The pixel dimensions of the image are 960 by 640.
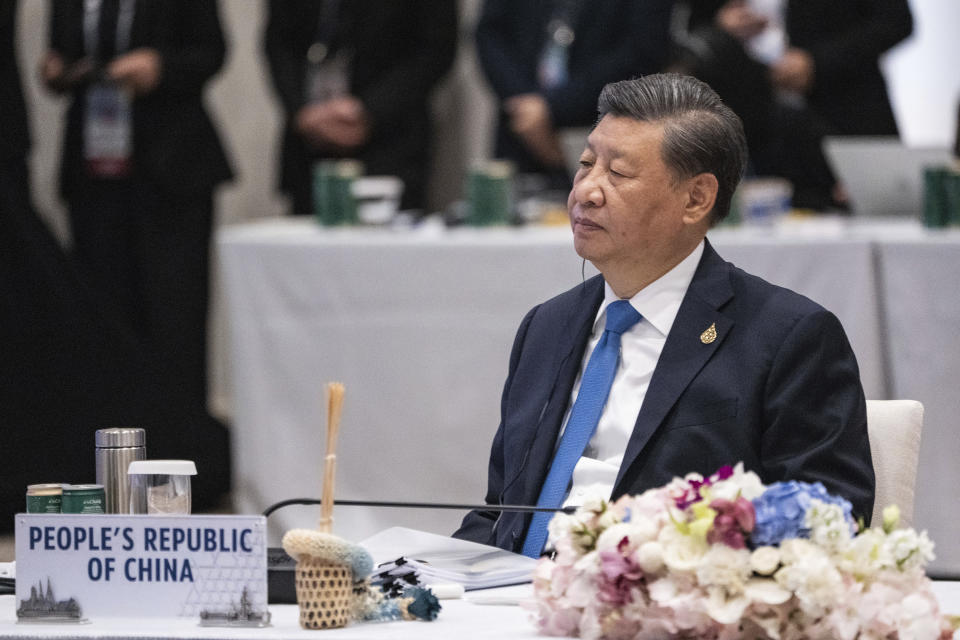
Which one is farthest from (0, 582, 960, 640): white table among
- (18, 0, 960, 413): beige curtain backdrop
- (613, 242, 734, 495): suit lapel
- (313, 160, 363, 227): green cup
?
(18, 0, 960, 413): beige curtain backdrop

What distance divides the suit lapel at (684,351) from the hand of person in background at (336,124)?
332 cm

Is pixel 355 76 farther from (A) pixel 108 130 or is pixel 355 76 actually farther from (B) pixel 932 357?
(B) pixel 932 357

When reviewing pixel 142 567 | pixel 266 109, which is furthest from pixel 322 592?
pixel 266 109

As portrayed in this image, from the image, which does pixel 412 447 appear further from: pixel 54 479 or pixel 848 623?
pixel 848 623

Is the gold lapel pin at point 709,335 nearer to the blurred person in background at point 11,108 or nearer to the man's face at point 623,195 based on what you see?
the man's face at point 623,195

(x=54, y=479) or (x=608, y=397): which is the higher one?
(x=608, y=397)

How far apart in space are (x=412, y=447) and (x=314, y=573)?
2.42 metres

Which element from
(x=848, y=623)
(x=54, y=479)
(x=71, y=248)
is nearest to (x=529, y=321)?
(x=848, y=623)

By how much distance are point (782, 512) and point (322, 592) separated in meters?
0.49

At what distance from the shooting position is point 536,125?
509 cm

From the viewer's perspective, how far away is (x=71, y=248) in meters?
5.66

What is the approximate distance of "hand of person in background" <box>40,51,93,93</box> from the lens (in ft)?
16.6

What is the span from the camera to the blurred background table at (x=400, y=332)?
3662mm

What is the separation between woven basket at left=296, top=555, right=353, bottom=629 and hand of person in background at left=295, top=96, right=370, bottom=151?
3918mm
